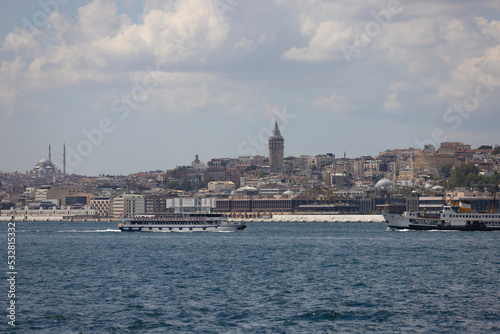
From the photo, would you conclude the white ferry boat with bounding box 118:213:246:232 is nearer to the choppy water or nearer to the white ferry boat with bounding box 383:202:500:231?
the white ferry boat with bounding box 383:202:500:231

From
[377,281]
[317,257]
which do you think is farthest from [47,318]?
[317,257]

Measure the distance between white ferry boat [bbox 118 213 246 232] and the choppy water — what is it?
3459 cm

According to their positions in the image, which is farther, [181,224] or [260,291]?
[181,224]

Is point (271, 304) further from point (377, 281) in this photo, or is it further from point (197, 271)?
point (197, 271)

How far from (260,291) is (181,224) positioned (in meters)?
58.9

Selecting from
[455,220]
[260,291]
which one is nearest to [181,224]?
[455,220]

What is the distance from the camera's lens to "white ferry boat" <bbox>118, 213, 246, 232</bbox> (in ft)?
306

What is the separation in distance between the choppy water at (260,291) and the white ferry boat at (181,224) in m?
34.6

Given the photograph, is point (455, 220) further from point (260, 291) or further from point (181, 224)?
point (260, 291)

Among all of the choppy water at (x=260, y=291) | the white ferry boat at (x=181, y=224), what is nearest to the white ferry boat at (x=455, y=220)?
the white ferry boat at (x=181, y=224)

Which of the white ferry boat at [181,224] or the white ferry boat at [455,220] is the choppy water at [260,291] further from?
the white ferry boat at [181,224]

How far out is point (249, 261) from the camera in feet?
164

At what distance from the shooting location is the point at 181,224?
9369 cm

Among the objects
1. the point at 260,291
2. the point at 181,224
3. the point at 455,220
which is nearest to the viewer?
the point at 260,291
